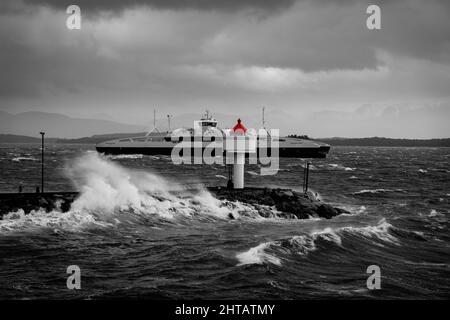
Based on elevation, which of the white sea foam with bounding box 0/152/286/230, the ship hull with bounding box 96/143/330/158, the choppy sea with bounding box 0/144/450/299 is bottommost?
the choppy sea with bounding box 0/144/450/299

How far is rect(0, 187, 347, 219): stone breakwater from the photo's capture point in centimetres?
3369

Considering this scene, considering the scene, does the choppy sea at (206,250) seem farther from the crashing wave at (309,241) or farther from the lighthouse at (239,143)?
the lighthouse at (239,143)

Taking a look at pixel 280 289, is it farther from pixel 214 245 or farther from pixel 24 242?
pixel 24 242

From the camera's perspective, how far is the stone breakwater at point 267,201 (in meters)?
33.7

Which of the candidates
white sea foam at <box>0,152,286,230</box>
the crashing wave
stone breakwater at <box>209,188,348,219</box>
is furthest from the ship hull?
the crashing wave

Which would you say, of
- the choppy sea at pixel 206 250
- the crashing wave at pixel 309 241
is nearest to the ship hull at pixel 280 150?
the choppy sea at pixel 206 250

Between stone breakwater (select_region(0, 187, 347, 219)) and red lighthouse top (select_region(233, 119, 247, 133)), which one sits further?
red lighthouse top (select_region(233, 119, 247, 133))

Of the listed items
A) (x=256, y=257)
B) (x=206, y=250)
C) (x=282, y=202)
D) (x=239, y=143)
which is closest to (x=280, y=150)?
(x=239, y=143)

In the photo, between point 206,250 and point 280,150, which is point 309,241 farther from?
point 280,150

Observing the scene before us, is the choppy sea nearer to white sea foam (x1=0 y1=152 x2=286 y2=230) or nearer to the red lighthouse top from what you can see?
white sea foam (x1=0 y1=152 x2=286 y2=230)

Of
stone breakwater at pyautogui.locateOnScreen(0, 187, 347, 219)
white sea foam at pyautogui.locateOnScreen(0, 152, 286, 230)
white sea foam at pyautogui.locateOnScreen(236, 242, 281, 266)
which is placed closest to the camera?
white sea foam at pyautogui.locateOnScreen(236, 242, 281, 266)

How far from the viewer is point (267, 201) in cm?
4003

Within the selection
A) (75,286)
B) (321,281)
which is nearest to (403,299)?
(321,281)

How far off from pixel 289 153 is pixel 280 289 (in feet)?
70.0
